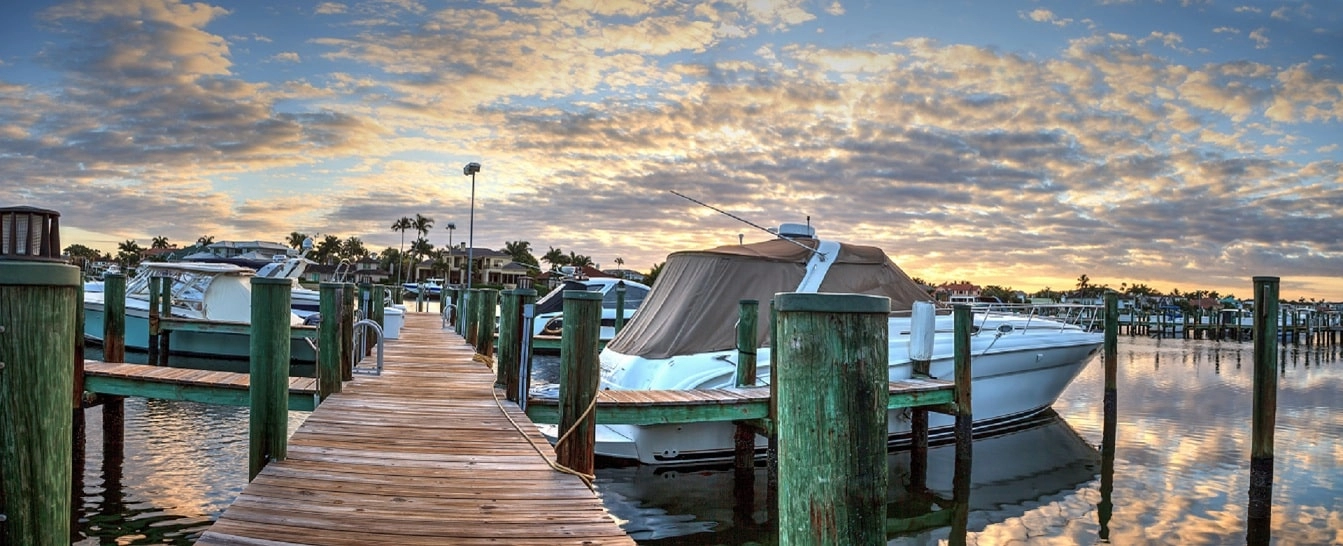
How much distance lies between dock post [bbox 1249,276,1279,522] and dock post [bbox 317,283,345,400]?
10.7 m

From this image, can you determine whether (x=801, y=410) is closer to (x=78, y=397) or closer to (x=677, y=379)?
(x=677, y=379)

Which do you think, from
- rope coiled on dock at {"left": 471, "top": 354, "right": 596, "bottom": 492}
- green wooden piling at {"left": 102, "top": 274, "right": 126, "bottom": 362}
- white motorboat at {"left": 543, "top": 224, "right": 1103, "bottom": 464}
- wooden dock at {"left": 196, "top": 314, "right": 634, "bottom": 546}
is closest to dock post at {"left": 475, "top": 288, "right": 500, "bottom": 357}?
white motorboat at {"left": 543, "top": 224, "right": 1103, "bottom": 464}

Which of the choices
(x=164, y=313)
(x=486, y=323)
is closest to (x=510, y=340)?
(x=486, y=323)

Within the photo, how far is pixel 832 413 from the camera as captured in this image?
2203 millimetres

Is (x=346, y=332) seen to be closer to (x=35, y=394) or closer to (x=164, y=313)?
(x=35, y=394)

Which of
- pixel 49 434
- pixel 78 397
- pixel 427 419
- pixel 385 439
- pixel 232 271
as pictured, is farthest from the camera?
pixel 232 271

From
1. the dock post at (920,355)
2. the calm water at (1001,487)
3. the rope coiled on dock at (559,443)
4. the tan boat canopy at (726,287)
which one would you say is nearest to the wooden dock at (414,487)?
the rope coiled on dock at (559,443)

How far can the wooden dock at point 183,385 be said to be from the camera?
9.34 metres

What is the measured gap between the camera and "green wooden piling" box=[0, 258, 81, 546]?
2568mm

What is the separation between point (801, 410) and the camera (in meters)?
2.20

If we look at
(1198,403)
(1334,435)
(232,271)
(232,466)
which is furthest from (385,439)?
(232,271)

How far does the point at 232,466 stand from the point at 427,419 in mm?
5331

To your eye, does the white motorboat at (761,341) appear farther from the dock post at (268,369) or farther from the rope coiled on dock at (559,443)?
the dock post at (268,369)

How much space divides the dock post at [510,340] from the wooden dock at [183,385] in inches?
84.4
